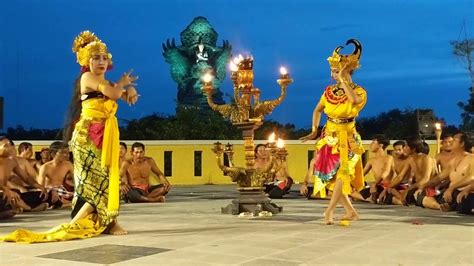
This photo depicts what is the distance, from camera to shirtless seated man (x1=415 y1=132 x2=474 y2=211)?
313 inches

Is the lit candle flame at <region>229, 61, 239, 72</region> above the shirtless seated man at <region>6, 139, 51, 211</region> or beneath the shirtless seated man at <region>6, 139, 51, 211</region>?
above

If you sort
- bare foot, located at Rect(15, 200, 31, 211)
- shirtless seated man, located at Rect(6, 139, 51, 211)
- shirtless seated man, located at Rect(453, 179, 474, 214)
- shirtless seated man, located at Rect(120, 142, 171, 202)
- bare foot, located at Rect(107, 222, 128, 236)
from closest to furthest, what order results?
bare foot, located at Rect(107, 222, 128, 236)
shirtless seated man, located at Rect(453, 179, 474, 214)
bare foot, located at Rect(15, 200, 31, 211)
shirtless seated man, located at Rect(6, 139, 51, 211)
shirtless seated man, located at Rect(120, 142, 171, 202)

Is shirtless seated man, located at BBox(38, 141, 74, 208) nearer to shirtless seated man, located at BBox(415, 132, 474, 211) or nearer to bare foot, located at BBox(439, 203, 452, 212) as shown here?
shirtless seated man, located at BBox(415, 132, 474, 211)

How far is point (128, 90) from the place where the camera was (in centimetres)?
591

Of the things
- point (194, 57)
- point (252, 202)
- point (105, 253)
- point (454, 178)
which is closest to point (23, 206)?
point (252, 202)

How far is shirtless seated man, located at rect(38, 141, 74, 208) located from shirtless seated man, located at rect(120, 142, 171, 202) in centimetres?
107

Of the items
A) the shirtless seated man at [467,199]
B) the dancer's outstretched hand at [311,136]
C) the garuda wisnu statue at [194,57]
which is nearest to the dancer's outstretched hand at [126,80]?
the dancer's outstretched hand at [311,136]

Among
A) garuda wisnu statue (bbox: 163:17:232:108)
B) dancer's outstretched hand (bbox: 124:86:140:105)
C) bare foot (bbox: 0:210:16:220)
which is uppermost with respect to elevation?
garuda wisnu statue (bbox: 163:17:232:108)

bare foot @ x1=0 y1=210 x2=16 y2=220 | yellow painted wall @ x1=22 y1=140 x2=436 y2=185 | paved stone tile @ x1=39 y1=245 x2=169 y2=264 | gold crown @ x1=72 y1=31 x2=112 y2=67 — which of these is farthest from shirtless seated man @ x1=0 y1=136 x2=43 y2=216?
yellow painted wall @ x1=22 y1=140 x2=436 y2=185

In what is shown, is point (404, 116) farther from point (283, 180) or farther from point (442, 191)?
point (442, 191)

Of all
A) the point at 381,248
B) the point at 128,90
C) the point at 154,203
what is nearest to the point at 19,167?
the point at 154,203

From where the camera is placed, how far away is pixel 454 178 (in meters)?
8.20

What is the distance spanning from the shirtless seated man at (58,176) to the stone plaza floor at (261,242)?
4.46 feet

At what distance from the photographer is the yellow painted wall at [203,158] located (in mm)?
16047
